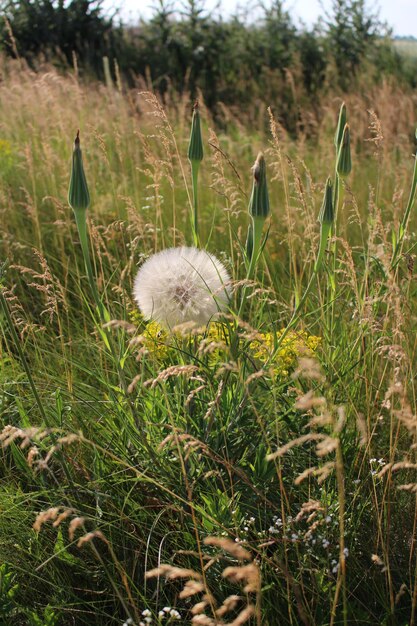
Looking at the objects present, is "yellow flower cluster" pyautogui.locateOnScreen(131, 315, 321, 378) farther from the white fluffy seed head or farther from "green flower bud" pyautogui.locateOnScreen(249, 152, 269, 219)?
"green flower bud" pyautogui.locateOnScreen(249, 152, 269, 219)

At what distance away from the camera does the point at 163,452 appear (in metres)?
1.88

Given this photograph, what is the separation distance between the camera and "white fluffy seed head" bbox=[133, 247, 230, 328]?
187 cm

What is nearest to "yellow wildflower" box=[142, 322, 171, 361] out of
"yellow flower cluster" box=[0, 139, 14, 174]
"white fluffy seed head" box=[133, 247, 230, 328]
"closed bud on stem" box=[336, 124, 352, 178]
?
"white fluffy seed head" box=[133, 247, 230, 328]

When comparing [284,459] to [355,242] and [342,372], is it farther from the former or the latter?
[355,242]

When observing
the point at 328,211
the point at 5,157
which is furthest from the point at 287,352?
the point at 5,157

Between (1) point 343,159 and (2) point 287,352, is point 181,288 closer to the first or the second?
(2) point 287,352

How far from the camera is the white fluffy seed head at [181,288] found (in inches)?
73.8

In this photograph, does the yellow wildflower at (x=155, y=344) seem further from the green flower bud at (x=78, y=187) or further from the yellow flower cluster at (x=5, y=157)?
the yellow flower cluster at (x=5, y=157)

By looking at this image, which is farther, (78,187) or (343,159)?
(343,159)

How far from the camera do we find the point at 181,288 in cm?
190

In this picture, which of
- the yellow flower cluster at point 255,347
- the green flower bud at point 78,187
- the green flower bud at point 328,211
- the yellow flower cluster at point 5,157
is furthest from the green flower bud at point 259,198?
the yellow flower cluster at point 5,157

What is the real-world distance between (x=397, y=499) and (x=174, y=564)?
2.06ft

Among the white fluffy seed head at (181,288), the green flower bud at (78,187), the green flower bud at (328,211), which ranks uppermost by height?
the green flower bud at (78,187)

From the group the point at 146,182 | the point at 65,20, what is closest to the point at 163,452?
the point at 146,182
